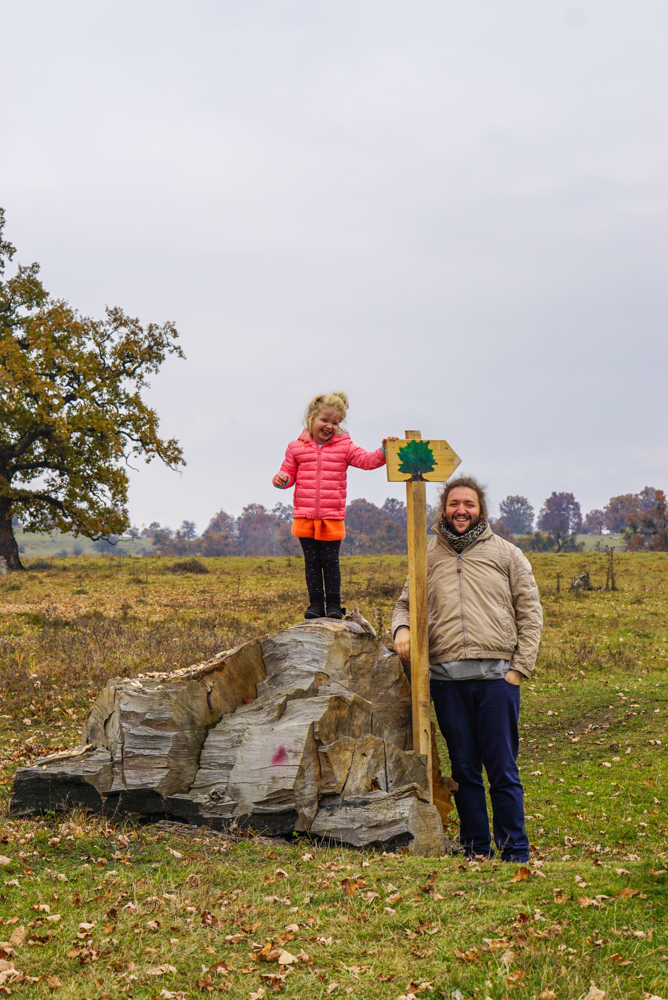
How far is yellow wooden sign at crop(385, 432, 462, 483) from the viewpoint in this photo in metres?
7.09

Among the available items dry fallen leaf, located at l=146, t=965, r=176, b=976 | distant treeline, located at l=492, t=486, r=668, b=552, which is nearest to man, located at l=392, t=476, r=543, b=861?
dry fallen leaf, located at l=146, t=965, r=176, b=976

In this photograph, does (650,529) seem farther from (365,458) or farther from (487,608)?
(487,608)

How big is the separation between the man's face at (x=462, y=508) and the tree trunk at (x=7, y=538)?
93.7 ft

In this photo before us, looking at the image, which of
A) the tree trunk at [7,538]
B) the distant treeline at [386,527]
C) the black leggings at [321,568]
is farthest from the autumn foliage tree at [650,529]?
the black leggings at [321,568]

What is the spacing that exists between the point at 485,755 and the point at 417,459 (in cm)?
259

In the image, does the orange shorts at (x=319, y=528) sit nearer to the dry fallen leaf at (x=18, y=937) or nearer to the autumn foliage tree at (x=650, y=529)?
the dry fallen leaf at (x=18, y=937)

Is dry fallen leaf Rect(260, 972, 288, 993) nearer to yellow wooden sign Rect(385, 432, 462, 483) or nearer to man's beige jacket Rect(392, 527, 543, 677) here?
man's beige jacket Rect(392, 527, 543, 677)

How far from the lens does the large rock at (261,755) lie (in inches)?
257

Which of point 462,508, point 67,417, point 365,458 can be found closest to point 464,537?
point 462,508

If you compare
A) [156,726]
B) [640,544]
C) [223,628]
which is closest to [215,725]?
[156,726]

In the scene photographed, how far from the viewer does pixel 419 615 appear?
6.51 m

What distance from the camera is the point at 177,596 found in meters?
23.9

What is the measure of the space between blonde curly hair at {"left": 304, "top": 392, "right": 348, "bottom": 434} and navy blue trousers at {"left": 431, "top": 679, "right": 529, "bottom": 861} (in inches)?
109

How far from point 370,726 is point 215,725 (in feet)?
4.76
